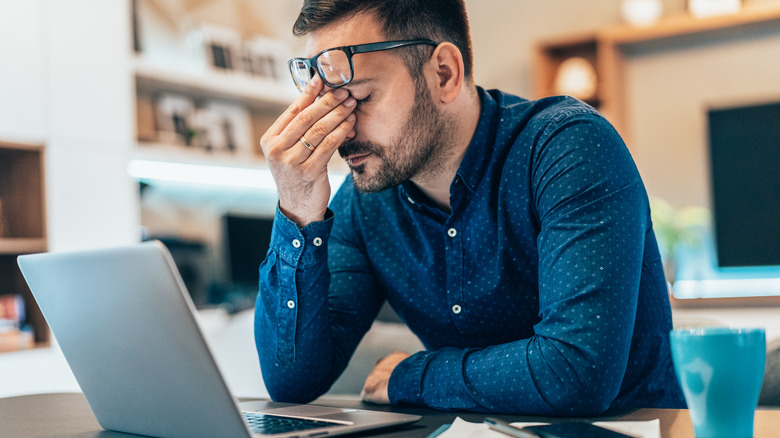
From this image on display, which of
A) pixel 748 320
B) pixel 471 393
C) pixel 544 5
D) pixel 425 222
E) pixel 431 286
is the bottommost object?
pixel 748 320

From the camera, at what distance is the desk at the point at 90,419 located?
752mm

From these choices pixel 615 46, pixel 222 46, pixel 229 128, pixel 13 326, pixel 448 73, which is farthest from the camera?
pixel 615 46

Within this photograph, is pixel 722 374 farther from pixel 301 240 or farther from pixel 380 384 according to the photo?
pixel 301 240

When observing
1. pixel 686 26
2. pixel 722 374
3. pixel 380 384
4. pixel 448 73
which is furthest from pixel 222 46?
pixel 722 374

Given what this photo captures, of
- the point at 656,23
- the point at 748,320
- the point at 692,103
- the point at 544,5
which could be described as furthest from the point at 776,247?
the point at 544,5

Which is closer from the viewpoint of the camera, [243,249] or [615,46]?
[243,249]

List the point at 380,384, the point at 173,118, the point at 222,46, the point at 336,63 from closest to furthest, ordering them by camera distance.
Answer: the point at 380,384, the point at 336,63, the point at 173,118, the point at 222,46

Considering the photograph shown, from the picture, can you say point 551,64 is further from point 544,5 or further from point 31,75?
point 31,75

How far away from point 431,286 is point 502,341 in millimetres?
148

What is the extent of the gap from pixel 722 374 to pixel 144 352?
0.52 m

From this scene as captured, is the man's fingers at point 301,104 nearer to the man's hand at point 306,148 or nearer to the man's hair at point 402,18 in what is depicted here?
the man's hand at point 306,148

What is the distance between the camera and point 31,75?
279cm

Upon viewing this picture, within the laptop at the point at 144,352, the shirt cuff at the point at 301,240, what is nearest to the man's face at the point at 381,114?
the shirt cuff at the point at 301,240

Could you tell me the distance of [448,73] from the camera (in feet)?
4.25
